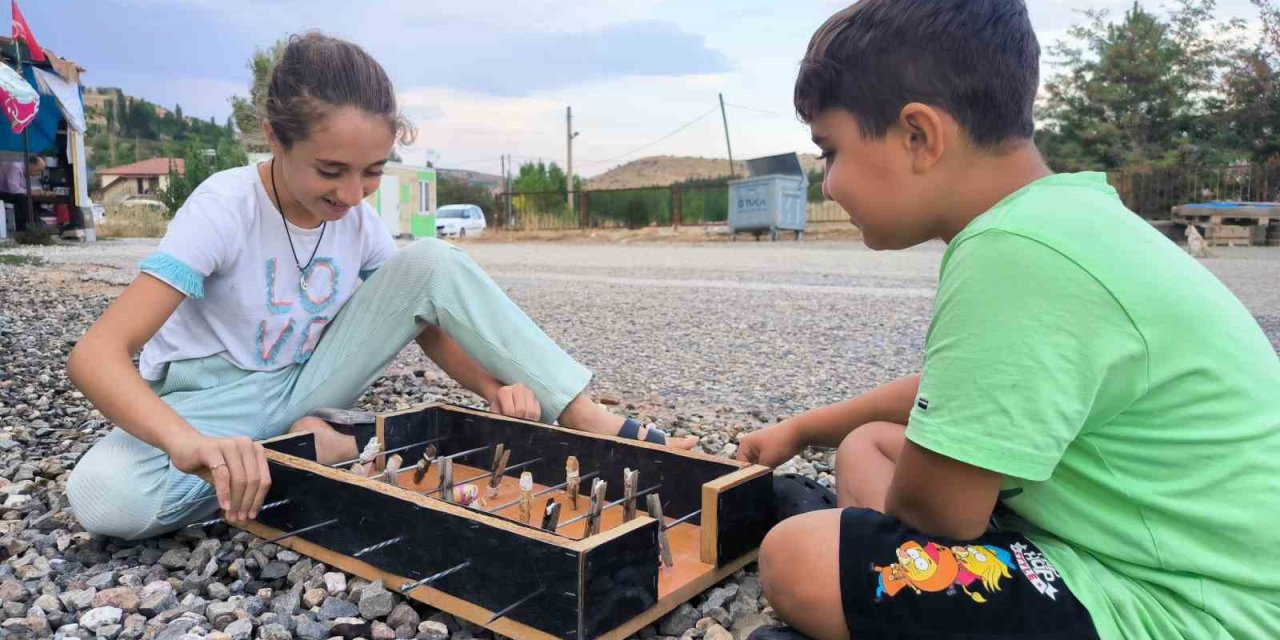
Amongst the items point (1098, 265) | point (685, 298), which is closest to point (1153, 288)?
point (1098, 265)

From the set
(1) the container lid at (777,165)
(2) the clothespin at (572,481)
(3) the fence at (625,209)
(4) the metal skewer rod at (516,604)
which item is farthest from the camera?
(3) the fence at (625,209)

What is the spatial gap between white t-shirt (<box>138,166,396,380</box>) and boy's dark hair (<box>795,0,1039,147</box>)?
149cm

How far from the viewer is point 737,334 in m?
5.53

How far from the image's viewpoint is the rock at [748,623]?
1.62 metres

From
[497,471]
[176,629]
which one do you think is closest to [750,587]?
[497,471]

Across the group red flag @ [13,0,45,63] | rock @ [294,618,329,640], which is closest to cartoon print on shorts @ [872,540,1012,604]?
rock @ [294,618,329,640]

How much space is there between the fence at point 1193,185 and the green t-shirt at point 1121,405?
63.6 feet

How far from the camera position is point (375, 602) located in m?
1.63

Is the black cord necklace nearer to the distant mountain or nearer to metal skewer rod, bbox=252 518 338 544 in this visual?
metal skewer rod, bbox=252 518 338 544

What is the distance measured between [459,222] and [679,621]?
A: 28.3m

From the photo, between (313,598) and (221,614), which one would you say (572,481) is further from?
(221,614)

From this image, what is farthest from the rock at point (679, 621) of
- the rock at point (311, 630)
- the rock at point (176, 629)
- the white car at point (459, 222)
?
the white car at point (459, 222)

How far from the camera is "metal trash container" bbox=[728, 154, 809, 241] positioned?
19078 millimetres

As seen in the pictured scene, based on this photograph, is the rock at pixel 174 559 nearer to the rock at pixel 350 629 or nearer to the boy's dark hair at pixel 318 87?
the rock at pixel 350 629
